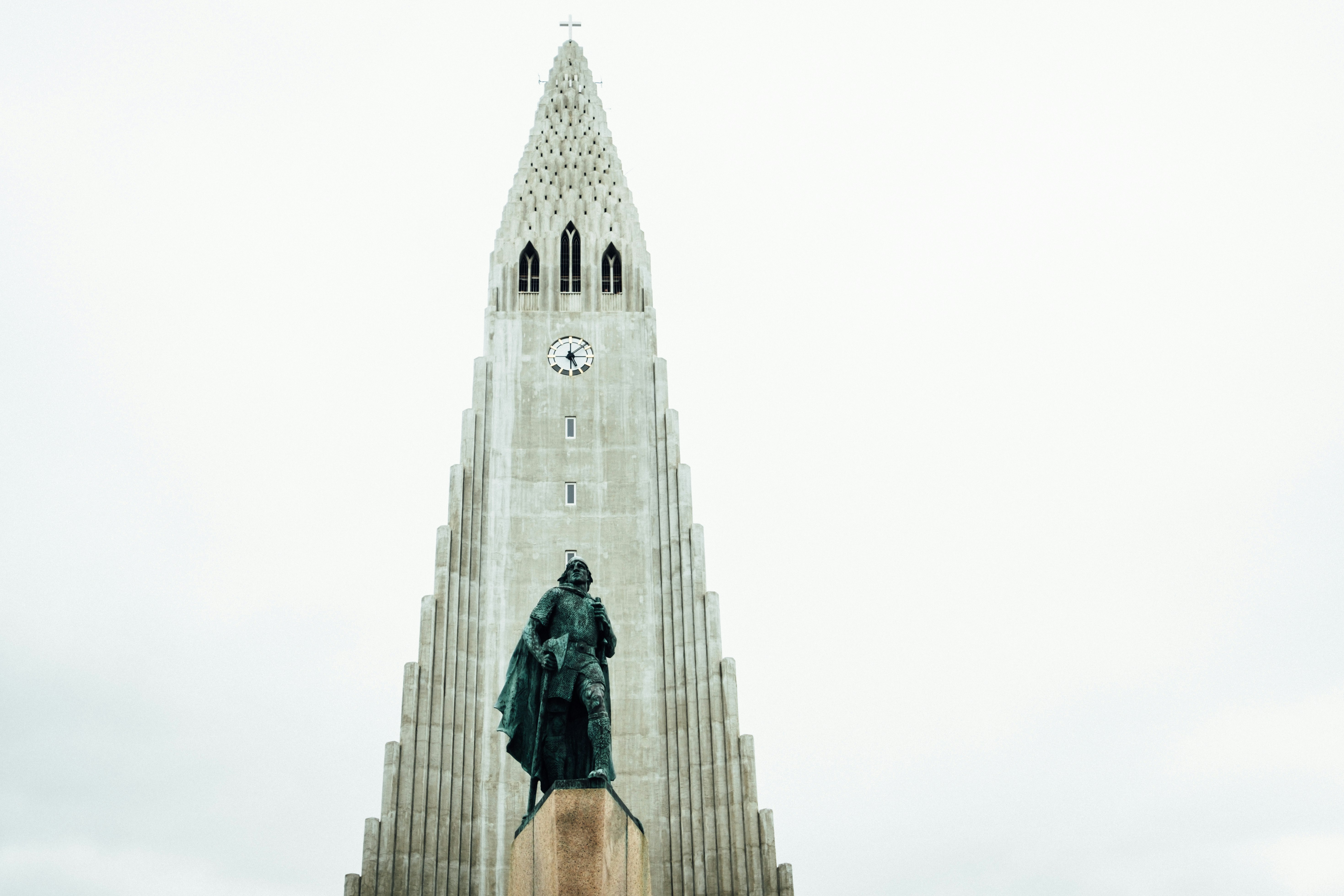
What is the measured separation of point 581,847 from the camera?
40.6 ft

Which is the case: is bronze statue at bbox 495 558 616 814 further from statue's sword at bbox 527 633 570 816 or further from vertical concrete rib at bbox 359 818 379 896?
vertical concrete rib at bbox 359 818 379 896

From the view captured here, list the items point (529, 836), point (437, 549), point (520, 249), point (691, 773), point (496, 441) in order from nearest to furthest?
1. point (529, 836)
2. point (691, 773)
3. point (437, 549)
4. point (496, 441)
5. point (520, 249)

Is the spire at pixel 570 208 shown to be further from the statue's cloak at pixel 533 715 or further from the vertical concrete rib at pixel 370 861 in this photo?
the statue's cloak at pixel 533 715

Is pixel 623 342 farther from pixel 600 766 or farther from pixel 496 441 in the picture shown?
pixel 600 766

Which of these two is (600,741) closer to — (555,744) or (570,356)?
(555,744)

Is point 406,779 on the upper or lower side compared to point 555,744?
upper

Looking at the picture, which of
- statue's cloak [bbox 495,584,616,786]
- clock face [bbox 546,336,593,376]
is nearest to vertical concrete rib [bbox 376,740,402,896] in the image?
clock face [bbox 546,336,593,376]

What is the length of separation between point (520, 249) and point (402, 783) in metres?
19.4

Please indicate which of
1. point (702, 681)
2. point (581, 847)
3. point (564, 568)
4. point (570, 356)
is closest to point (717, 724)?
point (702, 681)

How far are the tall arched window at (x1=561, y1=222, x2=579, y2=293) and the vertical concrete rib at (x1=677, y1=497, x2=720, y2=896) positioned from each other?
8.74 m

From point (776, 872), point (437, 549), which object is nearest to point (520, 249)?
point (437, 549)

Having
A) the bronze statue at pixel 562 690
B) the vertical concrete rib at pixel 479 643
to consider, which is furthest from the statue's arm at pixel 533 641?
the vertical concrete rib at pixel 479 643

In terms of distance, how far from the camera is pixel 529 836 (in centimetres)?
1317

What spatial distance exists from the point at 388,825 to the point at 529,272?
65.1 feet
